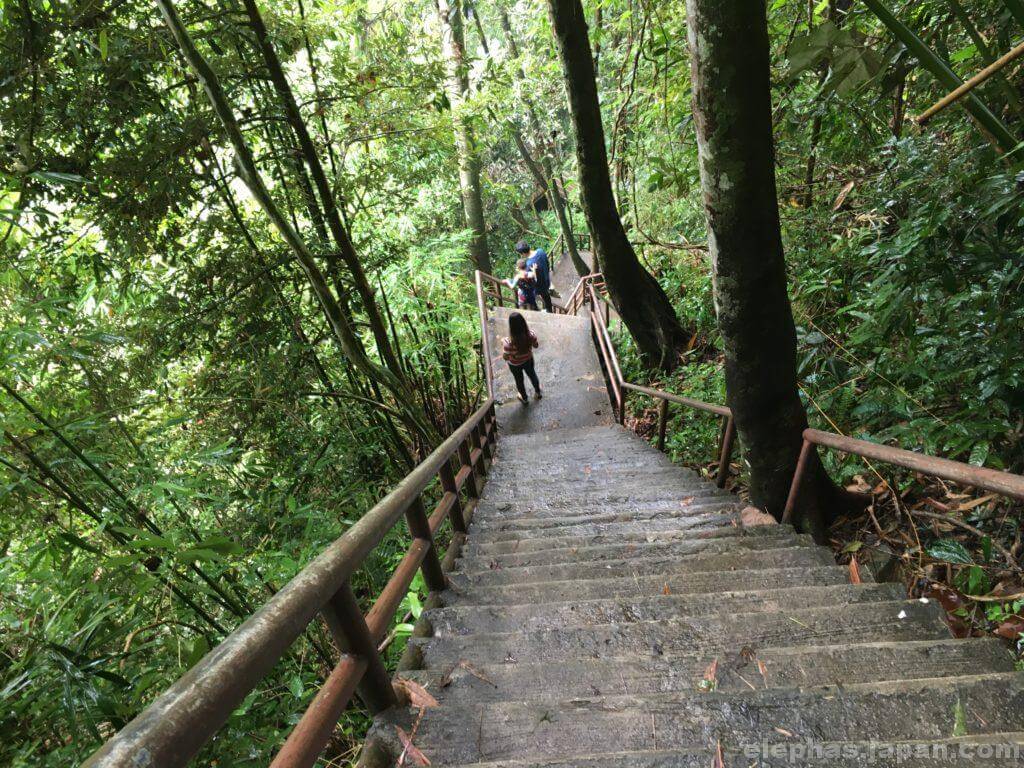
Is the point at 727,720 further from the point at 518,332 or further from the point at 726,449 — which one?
the point at 518,332

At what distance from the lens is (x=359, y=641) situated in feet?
4.54

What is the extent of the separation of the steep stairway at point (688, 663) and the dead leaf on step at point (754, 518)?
54 millimetres

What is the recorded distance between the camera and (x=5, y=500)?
2082mm

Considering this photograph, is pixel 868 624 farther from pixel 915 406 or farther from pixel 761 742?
pixel 915 406

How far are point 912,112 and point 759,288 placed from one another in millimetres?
3360

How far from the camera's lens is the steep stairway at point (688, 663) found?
4.58ft

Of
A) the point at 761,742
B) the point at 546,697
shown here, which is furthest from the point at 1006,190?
the point at 546,697

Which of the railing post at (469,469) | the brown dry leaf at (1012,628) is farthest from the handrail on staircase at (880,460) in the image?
the railing post at (469,469)

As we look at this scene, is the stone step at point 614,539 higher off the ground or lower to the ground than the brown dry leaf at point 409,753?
lower

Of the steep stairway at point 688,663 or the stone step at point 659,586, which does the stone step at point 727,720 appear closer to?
the steep stairway at point 688,663

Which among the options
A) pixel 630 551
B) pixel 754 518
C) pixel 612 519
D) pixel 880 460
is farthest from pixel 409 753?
pixel 754 518

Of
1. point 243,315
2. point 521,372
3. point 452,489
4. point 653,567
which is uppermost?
point 243,315

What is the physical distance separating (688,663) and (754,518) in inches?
64.8

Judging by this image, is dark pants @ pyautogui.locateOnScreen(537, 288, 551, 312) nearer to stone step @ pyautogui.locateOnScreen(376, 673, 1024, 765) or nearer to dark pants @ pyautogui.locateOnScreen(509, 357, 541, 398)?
dark pants @ pyautogui.locateOnScreen(509, 357, 541, 398)
